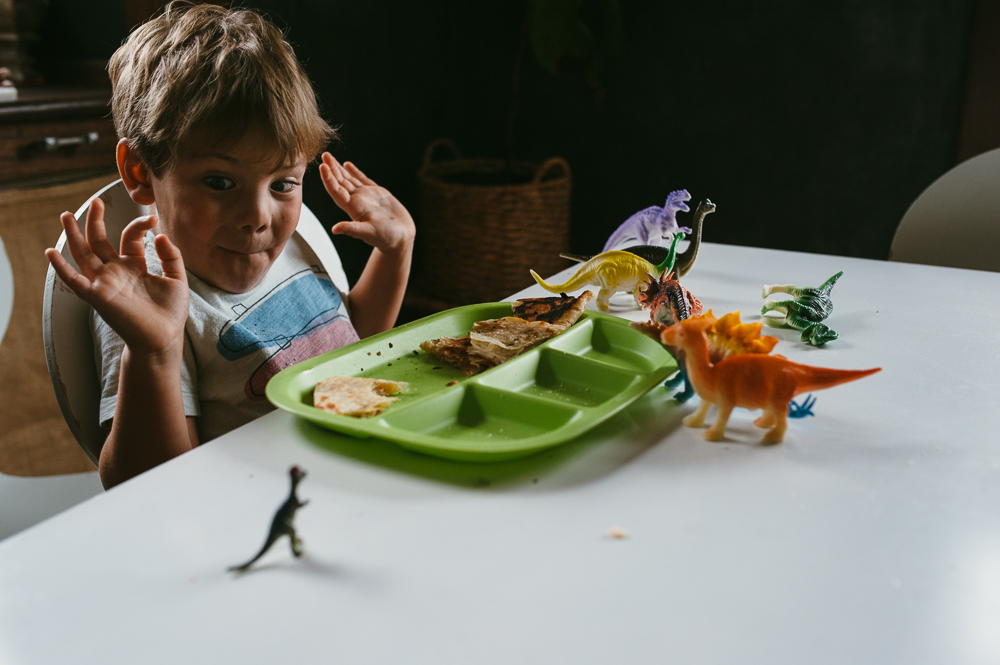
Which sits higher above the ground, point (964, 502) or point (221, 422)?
point (964, 502)

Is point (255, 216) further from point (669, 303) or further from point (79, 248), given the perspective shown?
point (669, 303)

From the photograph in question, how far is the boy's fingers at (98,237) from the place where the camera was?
0.76 metres

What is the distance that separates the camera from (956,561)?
1.81 feet

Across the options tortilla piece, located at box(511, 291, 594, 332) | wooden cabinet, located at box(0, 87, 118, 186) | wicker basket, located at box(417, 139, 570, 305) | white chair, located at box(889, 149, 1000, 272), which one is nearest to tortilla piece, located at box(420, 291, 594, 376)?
tortilla piece, located at box(511, 291, 594, 332)

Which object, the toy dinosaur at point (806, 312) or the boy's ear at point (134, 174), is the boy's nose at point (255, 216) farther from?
the toy dinosaur at point (806, 312)

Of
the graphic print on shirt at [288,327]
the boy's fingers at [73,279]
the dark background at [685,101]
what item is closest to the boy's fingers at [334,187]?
the graphic print on shirt at [288,327]

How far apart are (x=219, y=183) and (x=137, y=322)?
0.28 m

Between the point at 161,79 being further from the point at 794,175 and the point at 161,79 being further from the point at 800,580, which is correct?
the point at 794,175

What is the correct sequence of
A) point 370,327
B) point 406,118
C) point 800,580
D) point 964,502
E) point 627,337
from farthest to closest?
point 406,118 → point 370,327 → point 627,337 → point 964,502 → point 800,580

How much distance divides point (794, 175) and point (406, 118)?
→ 1521 millimetres

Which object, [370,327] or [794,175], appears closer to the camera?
[370,327]

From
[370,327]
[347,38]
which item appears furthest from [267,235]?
[347,38]

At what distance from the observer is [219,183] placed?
3.27 feet

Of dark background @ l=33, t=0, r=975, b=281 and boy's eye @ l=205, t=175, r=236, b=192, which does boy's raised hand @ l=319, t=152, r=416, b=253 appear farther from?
dark background @ l=33, t=0, r=975, b=281
